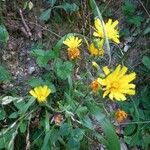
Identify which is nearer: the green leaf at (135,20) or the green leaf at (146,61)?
the green leaf at (146,61)

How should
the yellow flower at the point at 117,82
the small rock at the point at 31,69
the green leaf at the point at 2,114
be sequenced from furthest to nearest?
the small rock at the point at 31,69 < the green leaf at the point at 2,114 < the yellow flower at the point at 117,82

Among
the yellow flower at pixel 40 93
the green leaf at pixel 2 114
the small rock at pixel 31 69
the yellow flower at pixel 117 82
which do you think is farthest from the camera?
the small rock at pixel 31 69

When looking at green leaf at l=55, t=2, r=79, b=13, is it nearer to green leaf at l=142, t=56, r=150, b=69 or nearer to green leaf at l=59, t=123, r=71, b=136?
green leaf at l=142, t=56, r=150, b=69

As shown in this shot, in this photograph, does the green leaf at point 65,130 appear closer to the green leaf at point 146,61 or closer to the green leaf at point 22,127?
the green leaf at point 22,127

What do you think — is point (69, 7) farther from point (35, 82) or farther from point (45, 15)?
point (35, 82)

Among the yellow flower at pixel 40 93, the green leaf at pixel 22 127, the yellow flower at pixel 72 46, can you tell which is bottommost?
the green leaf at pixel 22 127

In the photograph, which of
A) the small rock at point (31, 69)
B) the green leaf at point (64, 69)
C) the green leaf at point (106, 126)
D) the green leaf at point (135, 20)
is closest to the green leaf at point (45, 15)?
the small rock at point (31, 69)

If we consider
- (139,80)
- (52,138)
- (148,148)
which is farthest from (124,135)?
(52,138)

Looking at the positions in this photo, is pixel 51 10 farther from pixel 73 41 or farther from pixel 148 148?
pixel 148 148

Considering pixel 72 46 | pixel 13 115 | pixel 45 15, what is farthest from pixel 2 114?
pixel 45 15
